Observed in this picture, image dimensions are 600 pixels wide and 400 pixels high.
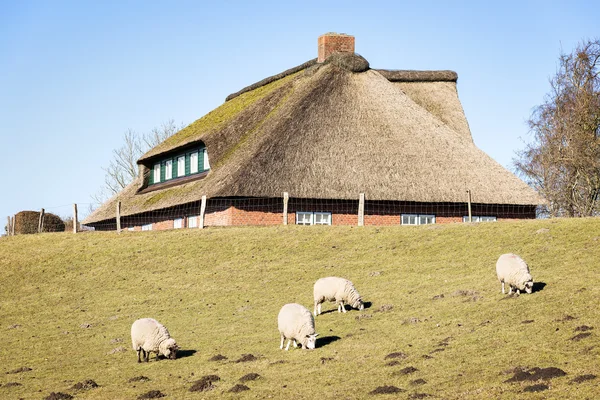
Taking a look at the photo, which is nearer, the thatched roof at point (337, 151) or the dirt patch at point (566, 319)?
the dirt patch at point (566, 319)

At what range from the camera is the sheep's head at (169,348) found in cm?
2281

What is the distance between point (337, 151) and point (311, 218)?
14.2ft

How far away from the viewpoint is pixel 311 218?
45.0m

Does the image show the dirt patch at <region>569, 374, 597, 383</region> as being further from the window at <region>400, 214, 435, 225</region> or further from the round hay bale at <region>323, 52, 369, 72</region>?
the round hay bale at <region>323, 52, 369, 72</region>

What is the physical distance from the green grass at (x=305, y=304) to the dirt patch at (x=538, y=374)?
0.76ft

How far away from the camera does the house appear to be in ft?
145

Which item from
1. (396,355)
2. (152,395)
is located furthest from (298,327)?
(152,395)

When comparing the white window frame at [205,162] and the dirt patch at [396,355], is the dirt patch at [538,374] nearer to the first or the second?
the dirt patch at [396,355]

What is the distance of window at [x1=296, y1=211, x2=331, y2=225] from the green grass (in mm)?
4710

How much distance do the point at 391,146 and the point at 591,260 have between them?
22.1 m

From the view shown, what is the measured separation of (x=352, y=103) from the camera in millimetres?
50562

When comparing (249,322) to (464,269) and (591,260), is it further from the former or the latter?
(591,260)

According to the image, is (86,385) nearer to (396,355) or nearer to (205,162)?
(396,355)

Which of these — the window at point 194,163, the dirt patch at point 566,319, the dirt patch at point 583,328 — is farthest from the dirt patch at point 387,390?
the window at point 194,163
